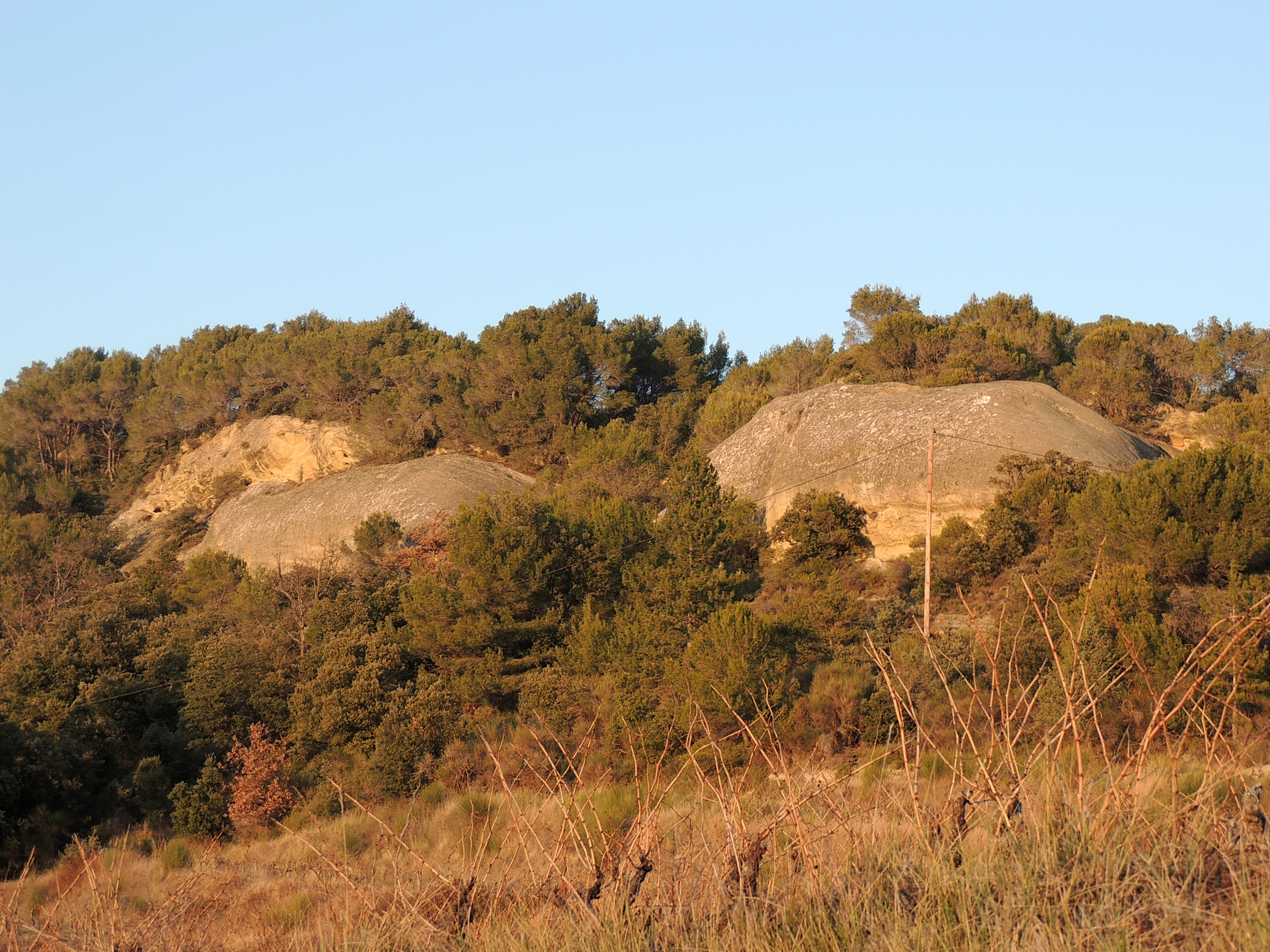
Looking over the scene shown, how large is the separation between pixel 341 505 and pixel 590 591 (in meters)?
16.0

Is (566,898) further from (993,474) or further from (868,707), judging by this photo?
(993,474)

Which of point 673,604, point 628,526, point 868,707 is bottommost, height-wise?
point 868,707

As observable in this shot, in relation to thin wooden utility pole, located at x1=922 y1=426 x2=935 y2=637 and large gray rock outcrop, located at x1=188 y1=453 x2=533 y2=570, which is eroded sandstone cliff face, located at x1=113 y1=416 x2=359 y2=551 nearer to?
large gray rock outcrop, located at x1=188 y1=453 x2=533 y2=570

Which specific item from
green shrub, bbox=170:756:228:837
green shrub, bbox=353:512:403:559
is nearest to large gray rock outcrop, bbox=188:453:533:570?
green shrub, bbox=353:512:403:559

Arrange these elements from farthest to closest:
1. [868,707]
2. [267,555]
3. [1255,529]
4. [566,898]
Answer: [267,555]
[1255,529]
[868,707]
[566,898]

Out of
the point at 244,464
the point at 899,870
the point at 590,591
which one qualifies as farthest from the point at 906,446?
the point at 244,464

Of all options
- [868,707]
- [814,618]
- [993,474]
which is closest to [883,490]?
[993,474]

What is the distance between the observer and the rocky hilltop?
30.1m

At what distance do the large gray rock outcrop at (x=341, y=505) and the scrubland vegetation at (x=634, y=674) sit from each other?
5.82ft

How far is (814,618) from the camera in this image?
2609 cm

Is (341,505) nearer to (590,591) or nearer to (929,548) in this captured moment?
(590,591)

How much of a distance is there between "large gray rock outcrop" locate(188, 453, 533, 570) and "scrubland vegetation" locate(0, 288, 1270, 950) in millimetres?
Answer: 1775

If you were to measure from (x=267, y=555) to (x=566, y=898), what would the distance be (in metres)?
38.6

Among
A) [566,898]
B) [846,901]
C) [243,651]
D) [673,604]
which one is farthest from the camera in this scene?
[243,651]
